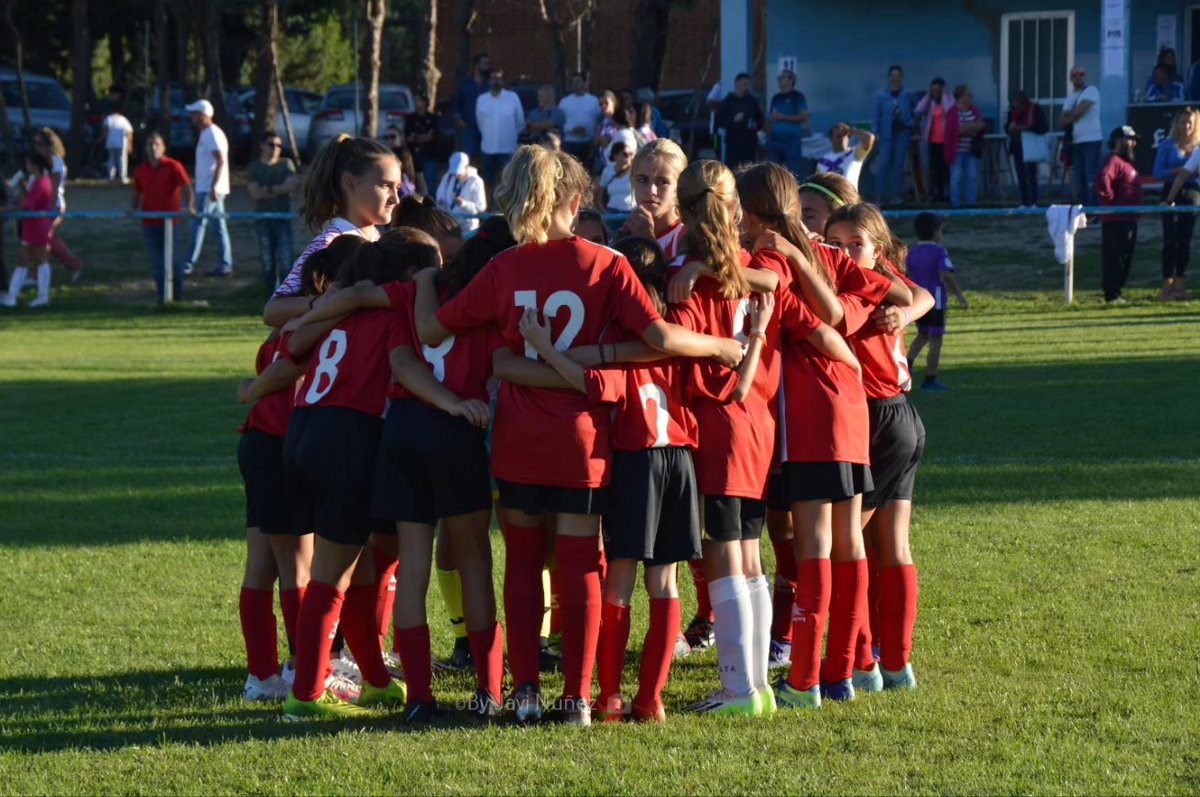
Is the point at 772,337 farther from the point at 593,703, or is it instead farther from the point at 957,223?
the point at 957,223

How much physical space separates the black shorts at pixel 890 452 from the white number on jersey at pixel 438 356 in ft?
4.79

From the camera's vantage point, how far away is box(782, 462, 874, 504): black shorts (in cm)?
525

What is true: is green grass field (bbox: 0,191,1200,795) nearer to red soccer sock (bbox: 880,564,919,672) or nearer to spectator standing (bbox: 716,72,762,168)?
red soccer sock (bbox: 880,564,919,672)

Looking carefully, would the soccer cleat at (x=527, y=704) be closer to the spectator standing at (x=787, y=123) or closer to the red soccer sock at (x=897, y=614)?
the red soccer sock at (x=897, y=614)

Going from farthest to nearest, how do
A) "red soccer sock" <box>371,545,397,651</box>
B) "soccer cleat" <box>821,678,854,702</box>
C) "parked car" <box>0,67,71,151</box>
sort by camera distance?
"parked car" <box>0,67,71,151</box>
"red soccer sock" <box>371,545,397,651</box>
"soccer cleat" <box>821,678,854,702</box>

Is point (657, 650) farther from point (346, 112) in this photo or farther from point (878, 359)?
point (346, 112)

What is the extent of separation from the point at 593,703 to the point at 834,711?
0.79 metres

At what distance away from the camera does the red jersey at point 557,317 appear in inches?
194

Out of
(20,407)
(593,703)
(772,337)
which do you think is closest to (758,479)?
(772,337)

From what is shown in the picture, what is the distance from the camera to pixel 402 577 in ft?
Answer: 17.0

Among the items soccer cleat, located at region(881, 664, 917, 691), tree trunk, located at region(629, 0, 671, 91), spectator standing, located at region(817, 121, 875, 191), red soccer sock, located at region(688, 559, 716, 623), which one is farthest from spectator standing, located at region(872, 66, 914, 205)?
soccer cleat, located at region(881, 664, 917, 691)

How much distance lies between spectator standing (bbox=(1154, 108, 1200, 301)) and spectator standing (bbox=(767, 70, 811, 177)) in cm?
589

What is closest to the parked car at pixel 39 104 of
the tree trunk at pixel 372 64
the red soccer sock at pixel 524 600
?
the tree trunk at pixel 372 64

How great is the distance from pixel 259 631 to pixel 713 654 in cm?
174
